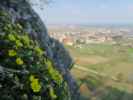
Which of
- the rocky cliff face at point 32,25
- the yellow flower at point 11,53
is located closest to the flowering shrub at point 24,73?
the yellow flower at point 11,53

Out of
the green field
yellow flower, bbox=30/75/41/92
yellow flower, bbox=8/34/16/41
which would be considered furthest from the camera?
the green field

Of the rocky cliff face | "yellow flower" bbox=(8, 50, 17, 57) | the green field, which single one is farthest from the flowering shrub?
the green field

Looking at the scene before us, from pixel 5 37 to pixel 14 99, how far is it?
102 cm

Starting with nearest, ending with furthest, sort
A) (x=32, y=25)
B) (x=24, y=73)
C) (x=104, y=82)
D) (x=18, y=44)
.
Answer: (x=24, y=73) < (x=18, y=44) < (x=32, y=25) < (x=104, y=82)

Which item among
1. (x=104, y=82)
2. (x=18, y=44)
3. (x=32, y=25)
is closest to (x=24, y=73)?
(x=18, y=44)

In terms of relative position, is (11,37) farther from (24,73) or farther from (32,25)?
(32,25)

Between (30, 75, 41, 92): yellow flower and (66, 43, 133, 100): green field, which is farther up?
(30, 75, 41, 92): yellow flower

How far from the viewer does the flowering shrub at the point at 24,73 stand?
535 centimetres

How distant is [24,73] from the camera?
18.3 ft

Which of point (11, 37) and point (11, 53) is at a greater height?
point (11, 37)

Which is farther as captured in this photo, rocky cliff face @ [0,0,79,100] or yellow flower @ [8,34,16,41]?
rocky cliff face @ [0,0,79,100]

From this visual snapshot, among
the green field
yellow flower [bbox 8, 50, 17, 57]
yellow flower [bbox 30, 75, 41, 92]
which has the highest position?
yellow flower [bbox 8, 50, 17, 57]

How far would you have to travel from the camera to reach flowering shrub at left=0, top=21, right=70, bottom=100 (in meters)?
5.35

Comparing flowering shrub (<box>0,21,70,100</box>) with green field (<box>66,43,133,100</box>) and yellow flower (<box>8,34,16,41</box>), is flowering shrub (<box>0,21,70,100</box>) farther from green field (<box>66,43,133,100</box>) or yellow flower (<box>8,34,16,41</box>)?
green field (<box>66,43,133,100</box>)
